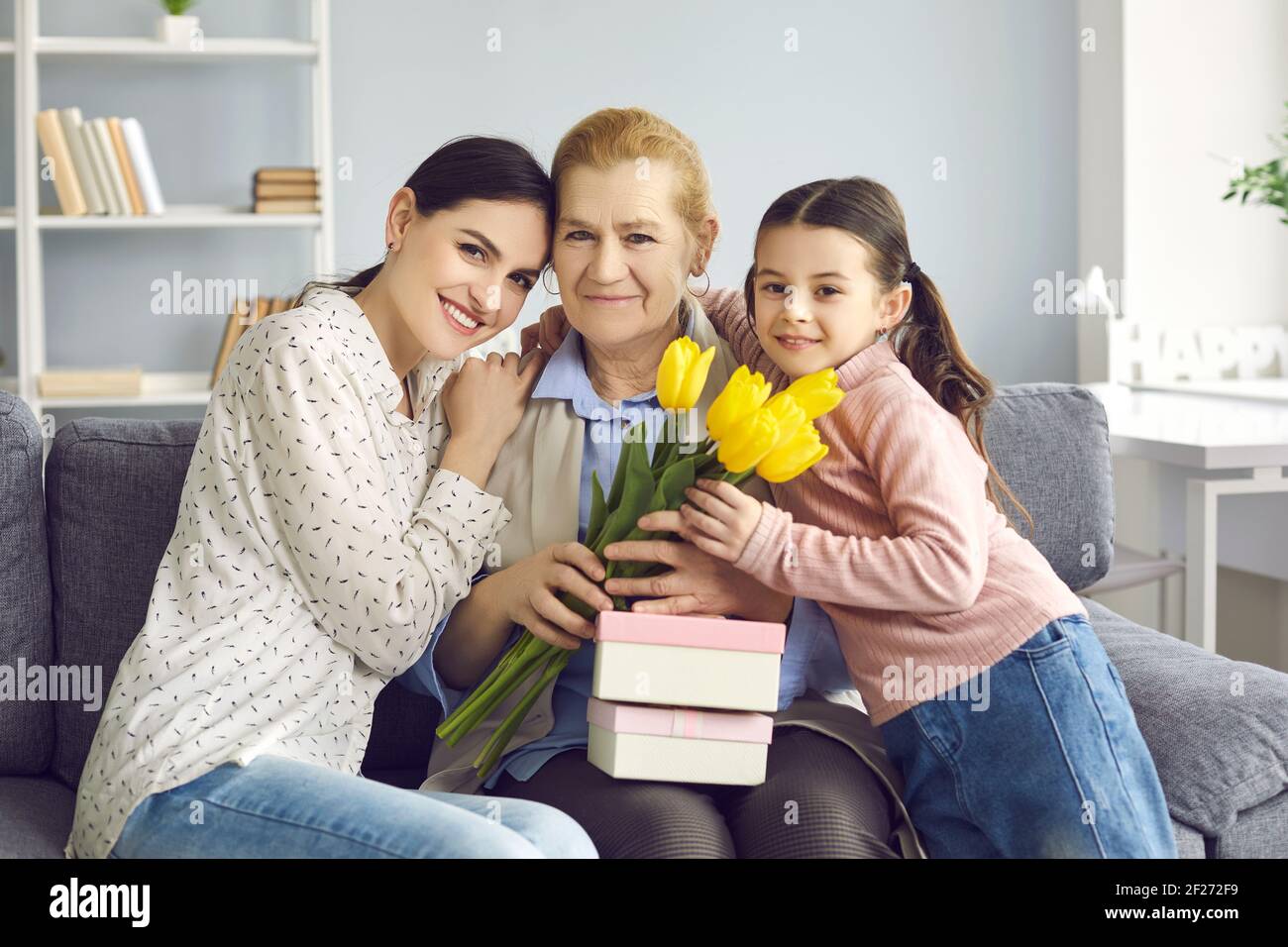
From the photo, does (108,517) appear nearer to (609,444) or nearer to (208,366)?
(609,444)

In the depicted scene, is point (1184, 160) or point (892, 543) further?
point (1184, 160)

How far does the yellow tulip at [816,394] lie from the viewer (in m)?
1.23

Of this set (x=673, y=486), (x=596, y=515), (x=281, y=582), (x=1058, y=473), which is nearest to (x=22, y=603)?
(x=281, y=582)

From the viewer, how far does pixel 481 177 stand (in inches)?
56.4

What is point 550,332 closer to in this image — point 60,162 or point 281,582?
point 281,582

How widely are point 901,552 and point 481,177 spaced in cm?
63

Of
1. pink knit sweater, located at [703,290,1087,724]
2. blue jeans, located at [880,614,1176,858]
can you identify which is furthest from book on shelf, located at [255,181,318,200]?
blue jeans, located at [880,614,1176,858]

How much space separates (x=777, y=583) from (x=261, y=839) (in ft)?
1.80

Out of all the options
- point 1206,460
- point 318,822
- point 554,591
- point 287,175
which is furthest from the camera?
point 287,175

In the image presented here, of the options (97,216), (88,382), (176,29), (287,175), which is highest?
(176,29)

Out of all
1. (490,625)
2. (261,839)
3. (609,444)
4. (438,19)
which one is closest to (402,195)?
(609,444)

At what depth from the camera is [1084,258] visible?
3.87 meters

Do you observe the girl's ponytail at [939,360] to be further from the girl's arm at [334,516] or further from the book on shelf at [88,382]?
the book on shelf at [88,382]

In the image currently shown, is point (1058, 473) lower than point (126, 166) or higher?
lower
